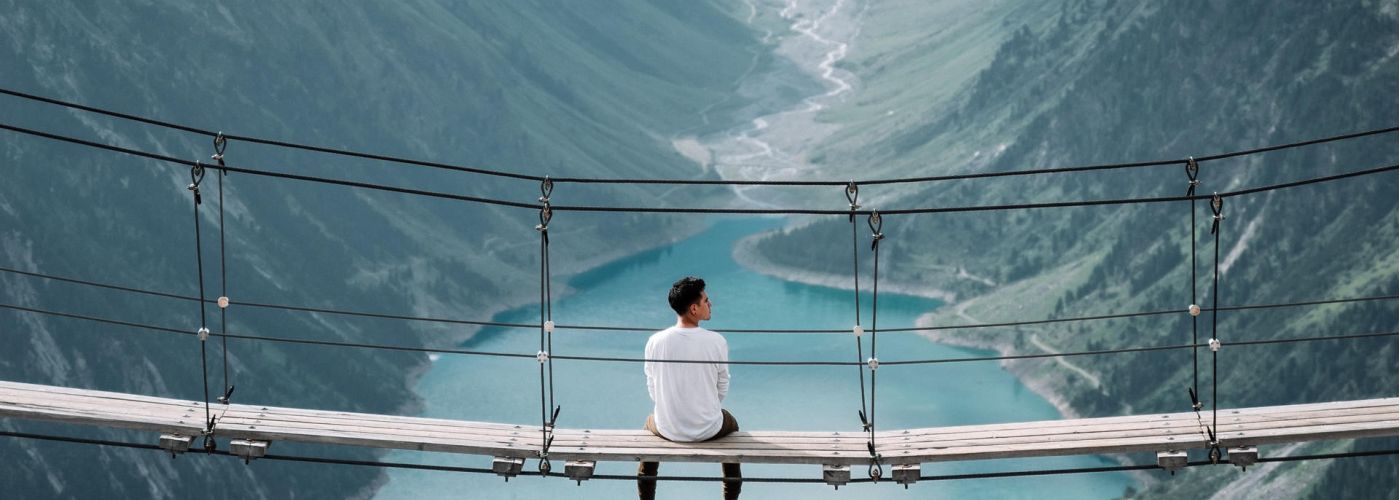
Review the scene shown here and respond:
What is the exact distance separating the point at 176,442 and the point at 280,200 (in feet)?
383

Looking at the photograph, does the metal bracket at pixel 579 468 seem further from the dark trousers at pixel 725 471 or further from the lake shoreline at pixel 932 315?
the lake shoreline at pixel 932 315

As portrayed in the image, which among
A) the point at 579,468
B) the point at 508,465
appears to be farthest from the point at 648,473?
the point at 508,465

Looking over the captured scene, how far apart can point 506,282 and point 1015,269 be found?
3654 centimetres

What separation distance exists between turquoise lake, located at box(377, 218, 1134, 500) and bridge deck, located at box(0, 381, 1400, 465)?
60549 millimetres

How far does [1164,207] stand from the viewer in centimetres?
13750

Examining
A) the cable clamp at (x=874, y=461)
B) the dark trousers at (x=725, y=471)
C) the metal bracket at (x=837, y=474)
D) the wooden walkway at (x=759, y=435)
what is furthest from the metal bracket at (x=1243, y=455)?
the dark trousers at (x=725, y=471)

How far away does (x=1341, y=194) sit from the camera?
121m

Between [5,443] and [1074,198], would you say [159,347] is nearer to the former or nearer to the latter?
[5,443]

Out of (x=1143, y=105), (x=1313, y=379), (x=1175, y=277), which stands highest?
(x=1143, y=105)

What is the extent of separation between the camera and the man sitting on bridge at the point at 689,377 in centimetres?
1802

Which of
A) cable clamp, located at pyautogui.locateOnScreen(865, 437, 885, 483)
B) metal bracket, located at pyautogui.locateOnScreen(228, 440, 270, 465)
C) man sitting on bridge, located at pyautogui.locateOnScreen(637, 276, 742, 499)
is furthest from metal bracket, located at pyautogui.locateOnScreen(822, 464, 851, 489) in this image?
metal bracket, located at pyautogui.locateOnScreen(228, 440, 270, 465)

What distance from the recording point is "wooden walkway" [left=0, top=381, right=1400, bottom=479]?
17703 mm

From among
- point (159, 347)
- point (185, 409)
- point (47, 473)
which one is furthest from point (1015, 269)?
point (185, 409)

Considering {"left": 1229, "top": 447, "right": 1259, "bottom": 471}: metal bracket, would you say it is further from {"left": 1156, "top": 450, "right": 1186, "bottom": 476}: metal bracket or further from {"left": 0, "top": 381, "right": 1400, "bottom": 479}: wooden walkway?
{"left": 1156, "top": 450, "right": 1186, "bottom": 476}: metal bracket
